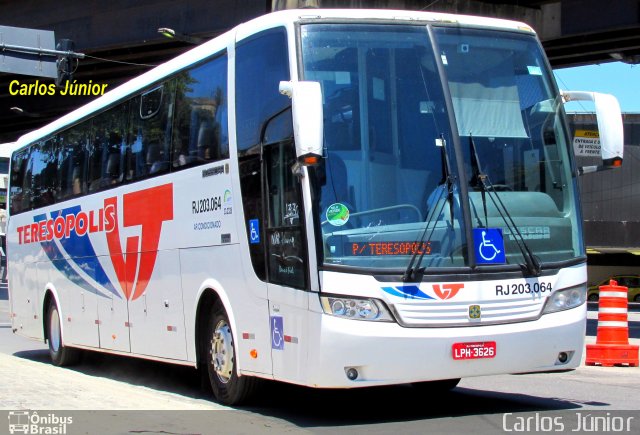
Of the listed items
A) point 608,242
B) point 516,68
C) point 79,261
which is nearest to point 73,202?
point 79,261

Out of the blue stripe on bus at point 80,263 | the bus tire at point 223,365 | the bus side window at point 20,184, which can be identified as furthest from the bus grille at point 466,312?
the bus side window at point 20,184

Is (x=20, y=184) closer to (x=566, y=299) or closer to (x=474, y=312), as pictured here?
(x=474, y=312)

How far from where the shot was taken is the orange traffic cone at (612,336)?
43.1ft

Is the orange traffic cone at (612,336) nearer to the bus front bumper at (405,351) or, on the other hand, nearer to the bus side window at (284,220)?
the bus front bumper at (405,351)

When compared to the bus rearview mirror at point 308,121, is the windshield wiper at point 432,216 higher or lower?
lower

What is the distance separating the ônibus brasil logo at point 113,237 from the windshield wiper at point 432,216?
12.2ft

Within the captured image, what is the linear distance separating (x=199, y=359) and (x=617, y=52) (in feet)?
68.4

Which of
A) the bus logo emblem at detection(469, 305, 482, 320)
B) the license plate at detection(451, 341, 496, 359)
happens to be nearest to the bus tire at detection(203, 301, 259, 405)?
the license plate at detection(451, 341, 496, 359)

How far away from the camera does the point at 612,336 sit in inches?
523

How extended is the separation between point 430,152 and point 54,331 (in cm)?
916

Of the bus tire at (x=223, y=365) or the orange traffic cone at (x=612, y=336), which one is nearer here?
the bus tire at (x=223, y=365)

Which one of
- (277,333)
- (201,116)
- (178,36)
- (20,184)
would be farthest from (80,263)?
(178,36)

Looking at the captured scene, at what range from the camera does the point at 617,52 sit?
27562mm

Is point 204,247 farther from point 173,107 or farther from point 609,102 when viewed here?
point 609,102
